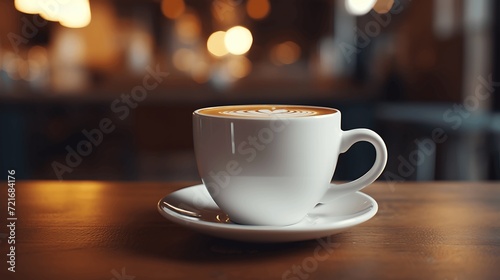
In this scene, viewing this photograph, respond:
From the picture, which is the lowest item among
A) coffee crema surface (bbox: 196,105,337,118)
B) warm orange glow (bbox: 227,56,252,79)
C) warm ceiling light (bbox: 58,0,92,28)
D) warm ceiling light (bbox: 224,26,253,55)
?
warm orange glow (bbox: 227,56,252,79)

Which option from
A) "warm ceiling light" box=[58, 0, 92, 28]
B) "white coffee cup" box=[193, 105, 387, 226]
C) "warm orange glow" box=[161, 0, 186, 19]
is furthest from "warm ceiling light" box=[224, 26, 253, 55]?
"white coffee cup" box=[193, 105, 387, 226]

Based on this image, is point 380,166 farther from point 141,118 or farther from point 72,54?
point 72,54

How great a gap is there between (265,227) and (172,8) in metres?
5.85

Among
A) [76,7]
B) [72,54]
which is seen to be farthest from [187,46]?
[76,7]

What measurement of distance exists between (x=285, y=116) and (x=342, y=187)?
9 centimetres

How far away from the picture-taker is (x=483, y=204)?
1.91 feet

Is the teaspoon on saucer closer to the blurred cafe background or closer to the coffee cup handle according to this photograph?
the coffee cup handle

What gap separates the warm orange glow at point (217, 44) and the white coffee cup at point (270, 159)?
5999 millimetres

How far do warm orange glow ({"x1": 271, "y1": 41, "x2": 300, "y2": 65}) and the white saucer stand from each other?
5.78 m

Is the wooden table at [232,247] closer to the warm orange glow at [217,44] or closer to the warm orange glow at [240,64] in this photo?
the warm orange glow at [240,64]

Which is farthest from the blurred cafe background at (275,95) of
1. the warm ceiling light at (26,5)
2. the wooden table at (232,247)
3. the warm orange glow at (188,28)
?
the wooden table at (232,247)

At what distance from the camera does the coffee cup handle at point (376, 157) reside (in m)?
0.46

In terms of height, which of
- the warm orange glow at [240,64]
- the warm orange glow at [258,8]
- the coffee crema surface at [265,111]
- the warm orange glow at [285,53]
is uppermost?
the warm orange glow at [258,8]

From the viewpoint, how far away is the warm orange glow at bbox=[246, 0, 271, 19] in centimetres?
592
